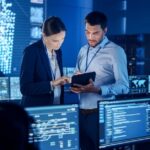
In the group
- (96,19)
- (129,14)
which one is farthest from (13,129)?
(129,14)

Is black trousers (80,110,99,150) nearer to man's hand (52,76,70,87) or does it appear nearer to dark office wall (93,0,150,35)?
man's hand (52,76,70,87)

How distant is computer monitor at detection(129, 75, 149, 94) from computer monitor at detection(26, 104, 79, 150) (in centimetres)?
192

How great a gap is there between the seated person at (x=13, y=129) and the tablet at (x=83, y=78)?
4.92 feet

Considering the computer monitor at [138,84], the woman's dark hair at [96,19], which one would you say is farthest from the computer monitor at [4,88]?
the woman's dark hair at [96,19]

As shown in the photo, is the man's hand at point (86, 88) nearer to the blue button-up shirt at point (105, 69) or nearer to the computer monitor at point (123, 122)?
the blue button-up shirt at point (105, 69)

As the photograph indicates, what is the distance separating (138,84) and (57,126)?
2225 mm

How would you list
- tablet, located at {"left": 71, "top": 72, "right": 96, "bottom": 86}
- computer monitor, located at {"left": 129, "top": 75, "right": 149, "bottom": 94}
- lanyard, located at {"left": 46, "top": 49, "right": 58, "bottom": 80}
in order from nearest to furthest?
tablet, located at {"left": 71, "top": 72, "right": 96, "bottom": 86} → lanyard, located at {"left": 46, "top": 49, "right": 58, "bottom": 80} → computer monitor, located at {"left": 129, "top": 75, "right": 149, "bottom": 94}

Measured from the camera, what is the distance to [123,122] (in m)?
2.23

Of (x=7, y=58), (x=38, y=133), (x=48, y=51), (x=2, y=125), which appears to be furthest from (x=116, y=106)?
(x=7, y=58)

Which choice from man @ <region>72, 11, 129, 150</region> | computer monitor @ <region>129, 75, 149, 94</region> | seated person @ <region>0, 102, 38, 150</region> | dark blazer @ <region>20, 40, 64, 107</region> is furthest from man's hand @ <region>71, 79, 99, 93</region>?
seated person @ <region>0, 102, 38, 150</region>

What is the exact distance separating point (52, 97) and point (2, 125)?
1677mm

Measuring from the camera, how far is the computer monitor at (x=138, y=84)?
393 centimetres

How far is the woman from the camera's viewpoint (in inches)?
102

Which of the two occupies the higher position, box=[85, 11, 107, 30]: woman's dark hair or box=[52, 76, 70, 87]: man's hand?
box=[85, 11, 107, 30]: woman's dark hair
